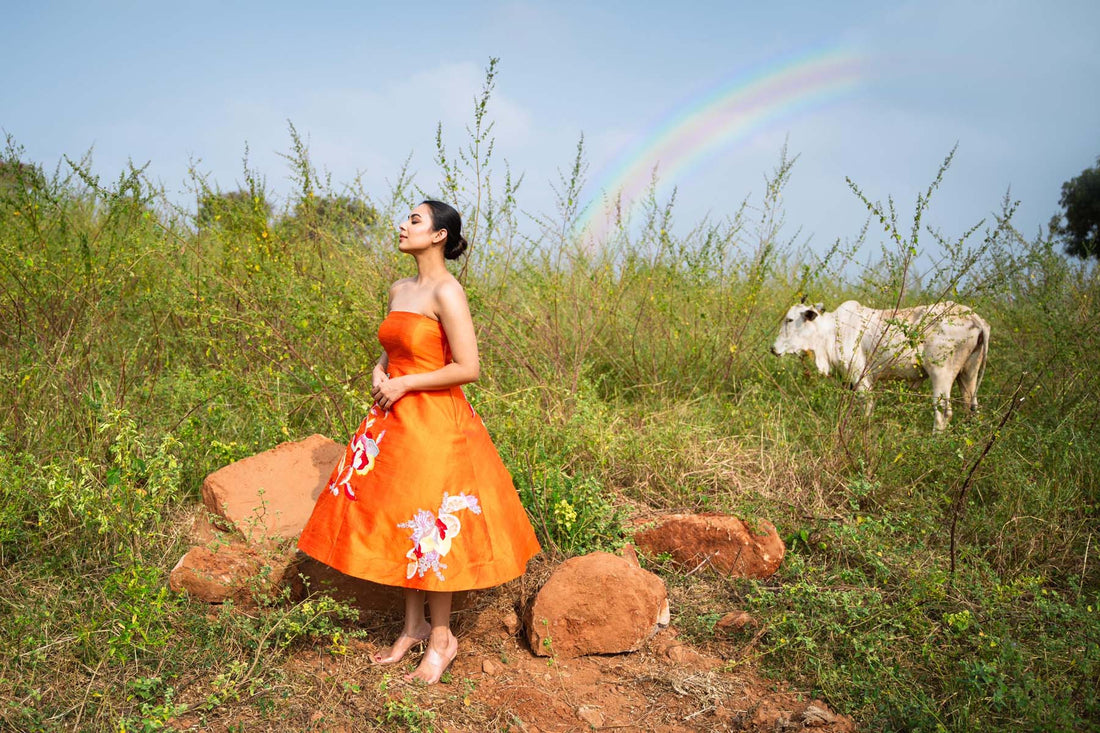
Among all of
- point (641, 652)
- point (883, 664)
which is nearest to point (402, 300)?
point (641, 652)

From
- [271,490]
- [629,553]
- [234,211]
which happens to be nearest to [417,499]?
[271,490]

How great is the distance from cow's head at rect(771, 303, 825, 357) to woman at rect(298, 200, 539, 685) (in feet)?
11.0

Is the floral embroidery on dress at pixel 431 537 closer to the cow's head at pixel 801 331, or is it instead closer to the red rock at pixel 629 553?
the red rock at pixel 629 553

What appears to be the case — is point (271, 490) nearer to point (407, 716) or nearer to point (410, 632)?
point (410, 632)

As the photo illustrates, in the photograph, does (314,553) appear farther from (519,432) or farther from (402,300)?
(519,432)

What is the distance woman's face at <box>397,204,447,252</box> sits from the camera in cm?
284

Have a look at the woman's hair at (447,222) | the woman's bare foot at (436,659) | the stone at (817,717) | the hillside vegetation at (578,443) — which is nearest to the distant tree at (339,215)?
the hillside vegetation at (578,443)

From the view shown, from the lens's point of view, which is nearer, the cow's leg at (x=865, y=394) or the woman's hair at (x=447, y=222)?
the woman's hair at (x=447, y=222)

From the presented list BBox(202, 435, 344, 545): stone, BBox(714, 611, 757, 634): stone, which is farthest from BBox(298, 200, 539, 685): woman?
BBox(714, 611, 757, 634): stone

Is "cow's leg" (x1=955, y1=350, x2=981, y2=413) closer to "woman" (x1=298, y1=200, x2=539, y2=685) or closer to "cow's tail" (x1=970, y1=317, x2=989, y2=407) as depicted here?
"cow's tail" (x1=970, y1=317, x2=989, y2=407)

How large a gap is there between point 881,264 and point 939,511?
2494 mm

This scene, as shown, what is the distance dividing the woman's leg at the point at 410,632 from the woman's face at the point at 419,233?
1.38m

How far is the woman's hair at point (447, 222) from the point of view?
9.43 ft

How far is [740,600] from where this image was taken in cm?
350
